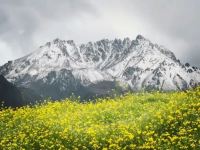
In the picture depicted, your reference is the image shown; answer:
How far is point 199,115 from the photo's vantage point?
1695 cm

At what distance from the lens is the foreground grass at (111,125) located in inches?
628

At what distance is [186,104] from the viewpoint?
59.2 ft

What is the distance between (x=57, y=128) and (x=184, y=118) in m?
4.64

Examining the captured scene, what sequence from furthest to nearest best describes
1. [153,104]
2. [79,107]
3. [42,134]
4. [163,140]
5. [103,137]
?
[79,107] < [153,104] < [42,134] < [103,137] < [163,140]

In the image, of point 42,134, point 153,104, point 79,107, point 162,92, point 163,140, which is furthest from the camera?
point 162,92

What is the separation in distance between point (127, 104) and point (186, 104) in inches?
147

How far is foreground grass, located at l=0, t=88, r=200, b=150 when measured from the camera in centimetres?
1596

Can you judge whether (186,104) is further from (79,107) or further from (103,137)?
(79,107)

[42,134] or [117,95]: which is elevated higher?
[117,95]

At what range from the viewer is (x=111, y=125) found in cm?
1797

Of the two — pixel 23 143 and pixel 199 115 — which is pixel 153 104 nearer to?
pixel 199 115

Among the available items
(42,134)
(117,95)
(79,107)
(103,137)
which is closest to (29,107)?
(79,107)

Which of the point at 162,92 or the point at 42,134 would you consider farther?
the point at 162,92

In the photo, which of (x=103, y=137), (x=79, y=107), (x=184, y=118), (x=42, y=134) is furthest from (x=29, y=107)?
(x=184, y=118)
